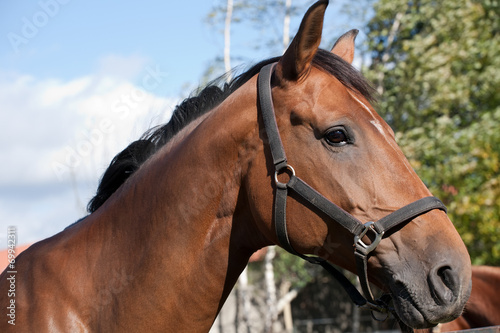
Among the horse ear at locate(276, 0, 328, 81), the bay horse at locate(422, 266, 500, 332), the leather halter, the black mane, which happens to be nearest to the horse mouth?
the leather halter

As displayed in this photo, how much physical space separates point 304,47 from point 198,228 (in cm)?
102

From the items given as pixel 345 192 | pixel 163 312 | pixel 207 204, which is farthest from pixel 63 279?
pixel 345 192

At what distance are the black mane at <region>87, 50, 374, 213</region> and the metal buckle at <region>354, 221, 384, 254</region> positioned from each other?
734 mm

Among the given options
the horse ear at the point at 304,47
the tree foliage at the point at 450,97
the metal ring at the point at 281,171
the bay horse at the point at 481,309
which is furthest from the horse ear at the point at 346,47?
the tree foliage at the point at 450,97

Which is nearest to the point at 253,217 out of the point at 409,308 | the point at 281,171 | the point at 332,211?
the point at 281,171

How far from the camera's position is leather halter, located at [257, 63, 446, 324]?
210 centimetres

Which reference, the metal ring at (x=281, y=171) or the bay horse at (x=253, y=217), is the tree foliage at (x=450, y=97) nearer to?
the bay horse at (x=253, y=217)

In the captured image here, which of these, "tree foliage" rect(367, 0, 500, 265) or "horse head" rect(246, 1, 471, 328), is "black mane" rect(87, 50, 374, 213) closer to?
"horse head" rect(246, 1, 471, 328)

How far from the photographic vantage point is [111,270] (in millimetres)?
2463

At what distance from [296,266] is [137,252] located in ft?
36.2

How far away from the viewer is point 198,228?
7.92 ft

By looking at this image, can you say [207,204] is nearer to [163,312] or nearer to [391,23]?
[163,312]

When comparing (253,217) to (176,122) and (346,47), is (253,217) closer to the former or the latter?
(176,122)

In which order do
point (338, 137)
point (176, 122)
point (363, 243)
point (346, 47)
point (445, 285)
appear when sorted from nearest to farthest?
point (445, 285), point (363, 243), point (338, 137), point (176, 122), point (346, 47)
